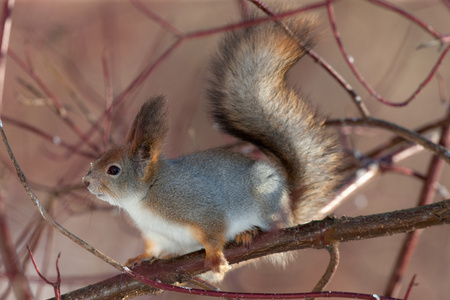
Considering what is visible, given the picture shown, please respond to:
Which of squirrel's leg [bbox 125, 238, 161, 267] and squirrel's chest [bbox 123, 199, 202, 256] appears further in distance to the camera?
squirrel's leg [bbox 125, 238, 161, 267]

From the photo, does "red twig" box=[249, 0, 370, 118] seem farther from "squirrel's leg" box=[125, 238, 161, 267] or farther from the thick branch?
"squirrel's leg" box=[125, 238, 161, 267]

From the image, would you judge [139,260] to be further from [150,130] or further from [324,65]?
[324,65]

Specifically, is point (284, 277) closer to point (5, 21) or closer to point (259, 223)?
point (259, 223)

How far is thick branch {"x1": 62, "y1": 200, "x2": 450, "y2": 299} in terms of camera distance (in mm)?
1391

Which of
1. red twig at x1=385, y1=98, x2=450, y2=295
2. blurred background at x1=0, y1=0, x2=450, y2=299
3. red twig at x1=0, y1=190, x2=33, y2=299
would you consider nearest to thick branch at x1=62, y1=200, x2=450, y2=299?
red twig at x1=0, y1=190, x2=33, y2=299

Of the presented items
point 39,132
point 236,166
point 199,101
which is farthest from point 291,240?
point 199,101

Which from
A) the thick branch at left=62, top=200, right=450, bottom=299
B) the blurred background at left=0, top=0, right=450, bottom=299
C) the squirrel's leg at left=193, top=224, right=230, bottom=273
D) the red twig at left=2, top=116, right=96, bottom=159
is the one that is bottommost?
the thick branch at left=62, top=200, right=450, bottom=299

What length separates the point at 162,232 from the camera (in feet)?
6.22

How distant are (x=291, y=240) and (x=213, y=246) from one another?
310mm

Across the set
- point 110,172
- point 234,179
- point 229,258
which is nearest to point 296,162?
point 234,179

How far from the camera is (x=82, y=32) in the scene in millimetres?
4133

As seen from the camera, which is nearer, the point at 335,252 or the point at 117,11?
the point at 335,252

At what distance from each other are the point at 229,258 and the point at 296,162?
49 cm

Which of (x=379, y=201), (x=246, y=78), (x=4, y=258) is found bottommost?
(x=4, y=258)
